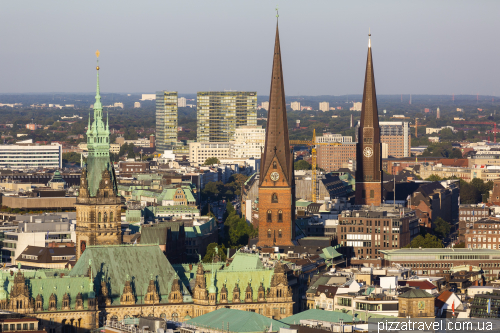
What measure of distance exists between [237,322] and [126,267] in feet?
47.7

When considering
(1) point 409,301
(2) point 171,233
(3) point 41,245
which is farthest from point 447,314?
(3) point 41,245

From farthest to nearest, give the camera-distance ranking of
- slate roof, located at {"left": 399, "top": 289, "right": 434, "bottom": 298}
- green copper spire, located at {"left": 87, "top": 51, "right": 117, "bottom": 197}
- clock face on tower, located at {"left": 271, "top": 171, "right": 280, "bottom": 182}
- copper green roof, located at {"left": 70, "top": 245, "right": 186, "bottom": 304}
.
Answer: clock face on tower, located at {"left": 271, "top": 171, "right": 280, "bottom": 182} → green copper spire, located at {"left": 87, "top": 51, "right": 117, "bottom": 197} → slate roof, located at {"left": 399, "top": 289, "right": 434, "bottom": 298} → copper green roof, located at {"left": 70, "top": 245, "right": 186, "bottom": 304}

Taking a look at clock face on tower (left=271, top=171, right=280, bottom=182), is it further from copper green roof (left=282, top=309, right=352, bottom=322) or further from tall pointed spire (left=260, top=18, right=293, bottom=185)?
copper green roof (left=282, top=309, right=352, bottom=322)

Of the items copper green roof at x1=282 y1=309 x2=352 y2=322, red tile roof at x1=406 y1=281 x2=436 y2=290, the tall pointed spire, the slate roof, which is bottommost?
red tile roof at x1=406 y1=281 x2=436 y2=290

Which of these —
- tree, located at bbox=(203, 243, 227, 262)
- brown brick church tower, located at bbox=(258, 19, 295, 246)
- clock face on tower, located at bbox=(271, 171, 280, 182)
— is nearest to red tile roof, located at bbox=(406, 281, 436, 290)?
tree, located at bbox=(203, 243, 227, 262)

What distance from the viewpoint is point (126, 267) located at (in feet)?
393

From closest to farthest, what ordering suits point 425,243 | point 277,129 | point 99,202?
point 99,202, point 277,129, point 425,243

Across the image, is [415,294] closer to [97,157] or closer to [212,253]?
[97,157]

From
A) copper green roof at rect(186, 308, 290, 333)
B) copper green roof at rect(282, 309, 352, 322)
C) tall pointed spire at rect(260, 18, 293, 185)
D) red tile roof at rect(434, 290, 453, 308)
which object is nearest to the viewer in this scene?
copper green roof at rect(186, 308, 290, 333)

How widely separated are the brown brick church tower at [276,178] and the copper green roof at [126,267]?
169ft

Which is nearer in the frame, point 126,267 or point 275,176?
point 126,267

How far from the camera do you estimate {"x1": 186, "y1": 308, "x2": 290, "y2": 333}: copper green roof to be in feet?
353

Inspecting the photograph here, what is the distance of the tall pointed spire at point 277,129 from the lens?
171750mm

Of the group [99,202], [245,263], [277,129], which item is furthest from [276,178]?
[99,202]
